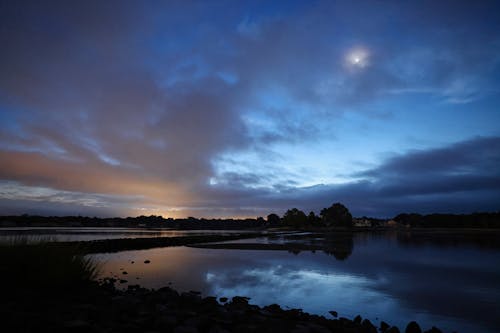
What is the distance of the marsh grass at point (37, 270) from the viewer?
11211mm

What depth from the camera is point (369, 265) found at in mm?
26391

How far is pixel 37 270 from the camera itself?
11.6 meters

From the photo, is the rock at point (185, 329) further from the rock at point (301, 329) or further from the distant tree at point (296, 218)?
the distant tree at point (296, 218)

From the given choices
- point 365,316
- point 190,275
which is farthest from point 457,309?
point 190,275

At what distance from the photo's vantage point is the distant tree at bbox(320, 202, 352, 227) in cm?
19088

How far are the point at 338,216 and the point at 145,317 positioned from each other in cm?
19197

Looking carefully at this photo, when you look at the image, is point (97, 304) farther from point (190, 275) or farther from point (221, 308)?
A: point (190, 275)

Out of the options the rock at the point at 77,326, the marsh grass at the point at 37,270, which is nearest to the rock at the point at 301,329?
the rock at the point at 77,326

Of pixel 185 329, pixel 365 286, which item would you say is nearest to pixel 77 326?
pixel 185 329

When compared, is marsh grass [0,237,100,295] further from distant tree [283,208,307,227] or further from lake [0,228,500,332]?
distant tree [283,208,307,227]

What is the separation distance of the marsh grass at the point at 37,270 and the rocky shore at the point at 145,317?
53 cm

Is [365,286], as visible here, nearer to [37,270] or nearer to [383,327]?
[383,327]

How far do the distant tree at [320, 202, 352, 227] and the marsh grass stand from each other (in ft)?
623

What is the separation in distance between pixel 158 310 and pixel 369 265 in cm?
2051
